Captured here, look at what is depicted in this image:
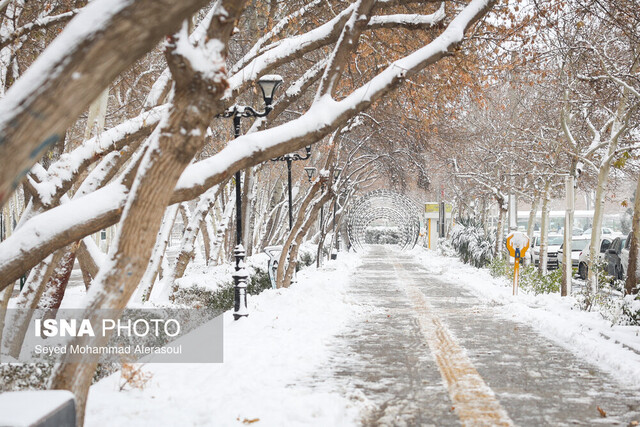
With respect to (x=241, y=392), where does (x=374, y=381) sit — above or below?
below

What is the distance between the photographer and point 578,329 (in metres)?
11.0

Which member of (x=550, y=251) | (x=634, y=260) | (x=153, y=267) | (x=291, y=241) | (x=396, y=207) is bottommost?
(x=550, y=251)

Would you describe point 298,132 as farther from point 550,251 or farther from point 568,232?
point 550,251

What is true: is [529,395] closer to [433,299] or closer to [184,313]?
[184,313]

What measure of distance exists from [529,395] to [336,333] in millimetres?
4669

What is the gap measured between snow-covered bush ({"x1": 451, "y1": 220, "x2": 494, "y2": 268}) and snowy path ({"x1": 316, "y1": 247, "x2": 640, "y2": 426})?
1642cm

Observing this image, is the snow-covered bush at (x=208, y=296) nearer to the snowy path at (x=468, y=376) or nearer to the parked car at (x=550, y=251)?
the snowy path at (x=468, y=376)

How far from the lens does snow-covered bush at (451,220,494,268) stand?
2941 centimetres

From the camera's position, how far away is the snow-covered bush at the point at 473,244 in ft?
96.5

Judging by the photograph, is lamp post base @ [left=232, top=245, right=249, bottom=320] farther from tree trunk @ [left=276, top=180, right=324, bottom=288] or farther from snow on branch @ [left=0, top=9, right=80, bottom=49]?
tree trunk @ [left=276, top=180, right=324, bottom=288]

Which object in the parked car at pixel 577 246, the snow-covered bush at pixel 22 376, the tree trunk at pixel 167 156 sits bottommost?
the snow-covered bush at pixel 22 376

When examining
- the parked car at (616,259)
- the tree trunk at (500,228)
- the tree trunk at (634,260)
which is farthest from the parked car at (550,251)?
the tree trunk at (634,260)

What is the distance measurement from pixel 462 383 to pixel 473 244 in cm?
2466

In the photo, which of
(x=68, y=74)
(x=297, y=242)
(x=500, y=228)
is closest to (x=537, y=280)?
(x=297, y=242)
